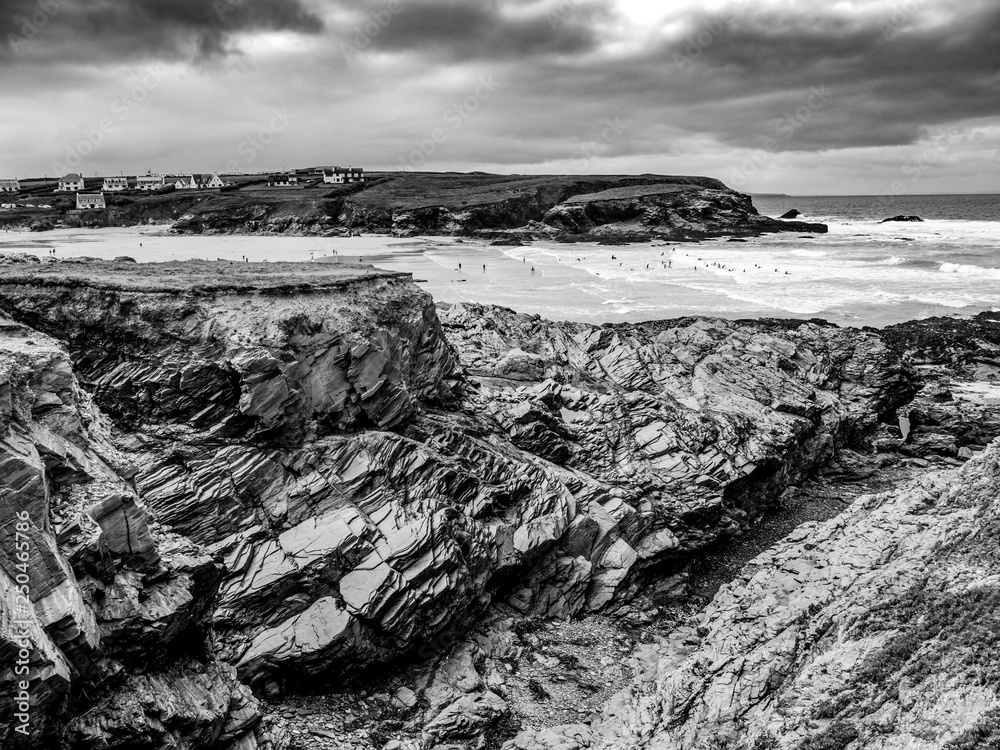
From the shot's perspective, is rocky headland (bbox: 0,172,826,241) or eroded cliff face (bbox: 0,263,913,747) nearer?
eroded cliff face (bbox: 0,263,913,747)

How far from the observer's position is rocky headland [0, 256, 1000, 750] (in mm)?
12602

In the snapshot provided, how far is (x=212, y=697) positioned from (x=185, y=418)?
7.57m

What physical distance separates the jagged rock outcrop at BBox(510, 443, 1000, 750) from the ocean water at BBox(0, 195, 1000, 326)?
90.1ft

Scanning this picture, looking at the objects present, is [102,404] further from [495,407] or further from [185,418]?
[495,407]

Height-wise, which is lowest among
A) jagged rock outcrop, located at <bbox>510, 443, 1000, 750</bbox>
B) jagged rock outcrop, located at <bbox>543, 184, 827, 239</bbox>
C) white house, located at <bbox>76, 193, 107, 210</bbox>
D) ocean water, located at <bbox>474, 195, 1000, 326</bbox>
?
jagged rock outcrop, located at <bbox>510, 443, 1000, 750</bbox>

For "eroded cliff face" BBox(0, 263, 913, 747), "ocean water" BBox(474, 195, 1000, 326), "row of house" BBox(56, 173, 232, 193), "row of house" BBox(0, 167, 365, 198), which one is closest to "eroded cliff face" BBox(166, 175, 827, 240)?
"ocean water" BBox(474, 195, 1000, 326)

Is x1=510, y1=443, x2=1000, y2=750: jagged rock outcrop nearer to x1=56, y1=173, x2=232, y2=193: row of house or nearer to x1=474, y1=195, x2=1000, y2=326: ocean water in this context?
x1=474, y1=195, x2=1000, y2=326: ocean water

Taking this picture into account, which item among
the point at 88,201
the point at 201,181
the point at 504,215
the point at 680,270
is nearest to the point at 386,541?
the point at 680,270

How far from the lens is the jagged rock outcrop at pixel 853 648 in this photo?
10.3 meters

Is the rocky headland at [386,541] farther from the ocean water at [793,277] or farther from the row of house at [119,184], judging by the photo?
the row of house at [119,184]

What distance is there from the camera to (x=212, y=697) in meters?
14.3

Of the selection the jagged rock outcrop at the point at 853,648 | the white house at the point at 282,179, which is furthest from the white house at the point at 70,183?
the jagged rock outcrop at the point at 853,648

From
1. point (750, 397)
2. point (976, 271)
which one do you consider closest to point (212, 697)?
point (750, 397)

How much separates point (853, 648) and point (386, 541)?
11402 mm
